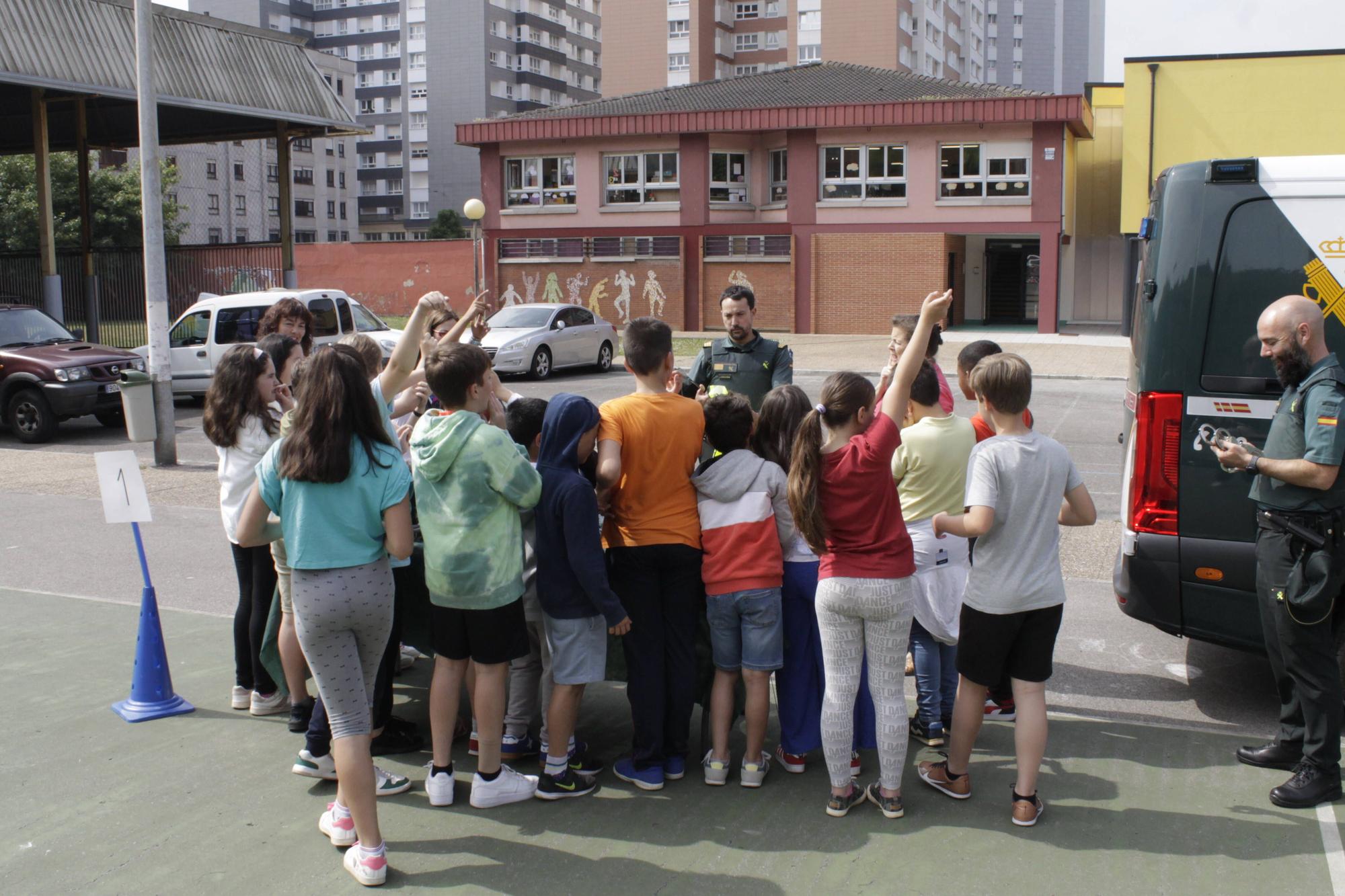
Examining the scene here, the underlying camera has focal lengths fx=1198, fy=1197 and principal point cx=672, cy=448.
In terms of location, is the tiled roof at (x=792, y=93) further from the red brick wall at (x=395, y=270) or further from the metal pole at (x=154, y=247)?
the metal pole at (x=154, y=247)

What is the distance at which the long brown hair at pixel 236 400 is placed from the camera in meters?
5.06

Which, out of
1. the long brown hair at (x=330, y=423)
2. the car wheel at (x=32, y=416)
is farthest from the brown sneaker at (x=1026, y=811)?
the car wheel at (x=32, y=416)

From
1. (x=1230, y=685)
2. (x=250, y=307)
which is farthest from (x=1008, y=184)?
(x=1230, y=685)

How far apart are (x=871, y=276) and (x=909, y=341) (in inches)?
1283

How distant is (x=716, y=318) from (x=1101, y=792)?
3424 centimetres

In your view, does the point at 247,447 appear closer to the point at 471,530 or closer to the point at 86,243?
the point at 471,530

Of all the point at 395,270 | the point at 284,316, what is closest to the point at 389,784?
the point at 284,316

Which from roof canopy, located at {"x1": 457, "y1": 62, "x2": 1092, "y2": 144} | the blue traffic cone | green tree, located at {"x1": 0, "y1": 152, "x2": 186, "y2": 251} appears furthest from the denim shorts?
green tree, located at {"x1": 0, "y1": 152, "x2": 186, "y2": 251}

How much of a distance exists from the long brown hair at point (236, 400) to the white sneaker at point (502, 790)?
1.79 m

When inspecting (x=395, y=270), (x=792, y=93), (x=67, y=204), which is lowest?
(x=395, y=270)

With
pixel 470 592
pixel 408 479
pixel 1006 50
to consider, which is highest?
pixel 1006 50

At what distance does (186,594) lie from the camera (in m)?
7.79

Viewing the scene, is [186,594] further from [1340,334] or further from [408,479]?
[1340,334]

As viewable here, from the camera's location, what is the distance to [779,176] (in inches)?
1538
